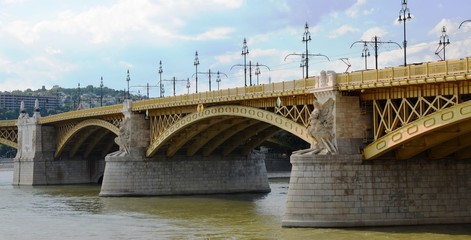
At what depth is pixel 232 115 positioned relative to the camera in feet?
182

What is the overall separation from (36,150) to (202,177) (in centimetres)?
3229

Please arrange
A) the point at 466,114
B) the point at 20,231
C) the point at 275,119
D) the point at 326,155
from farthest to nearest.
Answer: the point at 275,119 < the point at 20,231 < the point at 326,155 < the point at 466,114

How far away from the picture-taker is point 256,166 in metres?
72.9

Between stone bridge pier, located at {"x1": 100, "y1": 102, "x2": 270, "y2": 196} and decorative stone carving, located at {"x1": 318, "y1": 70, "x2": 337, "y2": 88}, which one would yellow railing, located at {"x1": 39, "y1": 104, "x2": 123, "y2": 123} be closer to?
stone bridge pier, located at {"x1": 100, "y1": 102, "x2": 270, "y2": 196}

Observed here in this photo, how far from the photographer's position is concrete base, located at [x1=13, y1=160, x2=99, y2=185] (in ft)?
309

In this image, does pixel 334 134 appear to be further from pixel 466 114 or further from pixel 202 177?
pixel 202 177

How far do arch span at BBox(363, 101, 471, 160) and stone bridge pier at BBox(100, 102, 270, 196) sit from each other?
3217 cm

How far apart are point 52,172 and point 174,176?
30214mm

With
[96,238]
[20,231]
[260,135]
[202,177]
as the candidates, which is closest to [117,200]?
[202,177]

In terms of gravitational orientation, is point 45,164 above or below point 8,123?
below

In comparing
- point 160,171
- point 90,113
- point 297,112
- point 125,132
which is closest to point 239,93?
point 297,112

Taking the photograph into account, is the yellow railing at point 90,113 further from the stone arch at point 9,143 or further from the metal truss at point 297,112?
the metal truss at point 297,112

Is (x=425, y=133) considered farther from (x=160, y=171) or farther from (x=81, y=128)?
(x=81, y=128)

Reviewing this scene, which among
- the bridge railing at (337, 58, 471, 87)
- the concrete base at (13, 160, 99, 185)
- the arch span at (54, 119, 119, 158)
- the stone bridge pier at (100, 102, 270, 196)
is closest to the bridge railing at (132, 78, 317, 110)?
the stone bridge pier at (100, 102, 270, 196)
